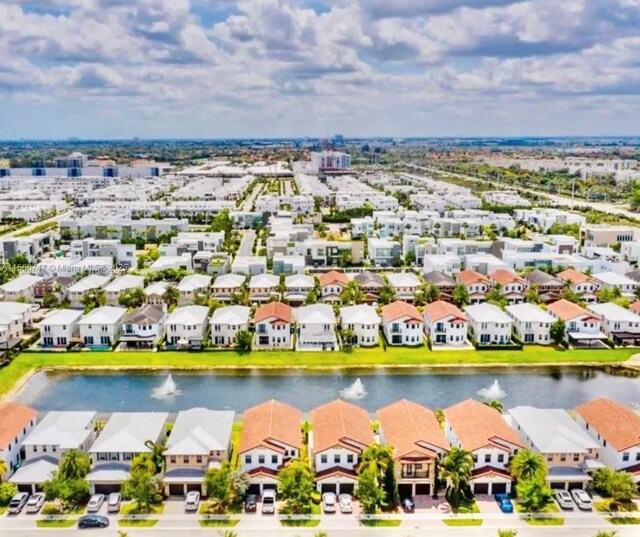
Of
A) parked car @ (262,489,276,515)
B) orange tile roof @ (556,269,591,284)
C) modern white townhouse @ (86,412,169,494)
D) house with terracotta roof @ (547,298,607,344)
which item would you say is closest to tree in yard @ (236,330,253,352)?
modern white townhouse @ (86,412,169,494)

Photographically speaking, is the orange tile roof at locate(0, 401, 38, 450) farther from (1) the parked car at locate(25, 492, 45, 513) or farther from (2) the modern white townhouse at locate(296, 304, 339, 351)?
(2) the modern white townhouse at locate(296, 304, 339, 351)

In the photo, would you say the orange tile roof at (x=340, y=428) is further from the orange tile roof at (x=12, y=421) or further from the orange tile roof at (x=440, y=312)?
the orange tile roof at (x=440, y=312)

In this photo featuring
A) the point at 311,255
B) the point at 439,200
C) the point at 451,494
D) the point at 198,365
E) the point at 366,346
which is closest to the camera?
the point at 451,494

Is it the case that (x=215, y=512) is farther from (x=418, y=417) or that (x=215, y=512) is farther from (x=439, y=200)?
(x=439, y=200)

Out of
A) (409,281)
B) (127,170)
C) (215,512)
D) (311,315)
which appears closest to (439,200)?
(409,281)

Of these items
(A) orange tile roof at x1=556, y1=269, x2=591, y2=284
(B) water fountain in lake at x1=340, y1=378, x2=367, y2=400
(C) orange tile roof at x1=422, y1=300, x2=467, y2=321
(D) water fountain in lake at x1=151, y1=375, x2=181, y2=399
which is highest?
(A) orange tile roof at x1=556, y1=269, x2=591, y2=284

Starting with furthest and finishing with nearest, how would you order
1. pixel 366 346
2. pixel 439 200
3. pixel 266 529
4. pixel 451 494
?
pixel 439 200, pixel 366 346, pixel 451 494, pixel 266 529

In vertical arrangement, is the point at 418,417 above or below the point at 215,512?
above

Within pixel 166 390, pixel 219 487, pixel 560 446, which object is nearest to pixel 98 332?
pixel 166 390
